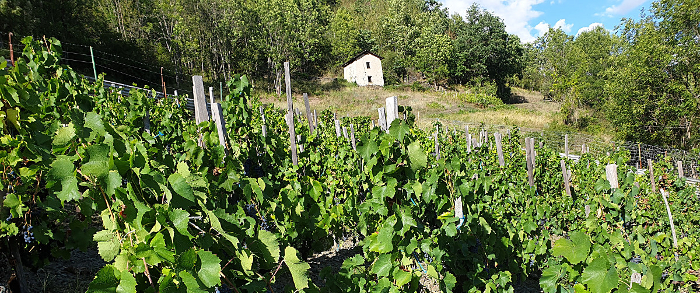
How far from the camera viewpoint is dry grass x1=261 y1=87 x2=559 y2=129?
78.9 ft

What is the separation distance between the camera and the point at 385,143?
1812mm

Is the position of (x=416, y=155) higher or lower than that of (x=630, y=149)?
higher

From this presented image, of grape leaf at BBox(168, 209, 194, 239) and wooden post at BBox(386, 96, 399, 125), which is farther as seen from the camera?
wooden post at BBox(386, 96, 399, 125)

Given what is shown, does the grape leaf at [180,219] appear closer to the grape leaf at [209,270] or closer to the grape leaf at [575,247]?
the grape leaf at [209,270]

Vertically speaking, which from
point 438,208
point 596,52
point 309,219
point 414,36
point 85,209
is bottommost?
point 309,219

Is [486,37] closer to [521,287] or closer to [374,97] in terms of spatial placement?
[374,97]

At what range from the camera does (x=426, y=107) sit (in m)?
28.4

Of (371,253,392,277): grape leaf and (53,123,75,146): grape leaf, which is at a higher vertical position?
(53,123,75,146): grape leaf

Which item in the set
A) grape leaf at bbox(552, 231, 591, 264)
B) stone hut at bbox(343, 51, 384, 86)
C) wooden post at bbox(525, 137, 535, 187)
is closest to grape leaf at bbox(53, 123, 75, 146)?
grape leaf at bbox(552, 231, 591, 264)

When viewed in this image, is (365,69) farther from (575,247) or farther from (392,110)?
(575,247)

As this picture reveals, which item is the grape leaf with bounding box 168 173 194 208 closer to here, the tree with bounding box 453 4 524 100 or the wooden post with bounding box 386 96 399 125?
the wooden post with bounding box 386 96 399 125

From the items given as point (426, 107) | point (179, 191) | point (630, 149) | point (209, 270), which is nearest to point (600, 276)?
point (209, 270)

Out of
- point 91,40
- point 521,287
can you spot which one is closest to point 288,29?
point 91,40

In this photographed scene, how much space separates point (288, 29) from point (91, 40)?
13.6 meters
